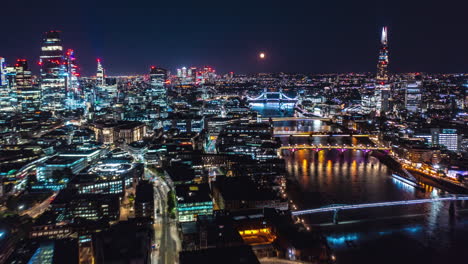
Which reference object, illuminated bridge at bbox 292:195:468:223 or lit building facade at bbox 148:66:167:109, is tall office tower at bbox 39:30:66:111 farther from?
illuminated bridge at bbox 292:195:468:223

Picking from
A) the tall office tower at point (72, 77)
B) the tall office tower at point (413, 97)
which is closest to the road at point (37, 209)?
the tall office tower at point (72, 77)

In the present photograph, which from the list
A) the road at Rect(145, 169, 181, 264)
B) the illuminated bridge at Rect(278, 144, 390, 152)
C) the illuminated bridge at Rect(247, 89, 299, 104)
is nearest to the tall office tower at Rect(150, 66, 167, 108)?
the illuminated bridge at Rect(247, 89, 299, 104)

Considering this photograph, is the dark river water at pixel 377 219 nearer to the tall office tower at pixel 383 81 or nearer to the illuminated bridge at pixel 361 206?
the illuminated bridge at pixel 361 206

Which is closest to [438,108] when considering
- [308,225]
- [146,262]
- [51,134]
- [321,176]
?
[321,176]

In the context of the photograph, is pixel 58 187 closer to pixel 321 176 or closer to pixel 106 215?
pixel 106 215

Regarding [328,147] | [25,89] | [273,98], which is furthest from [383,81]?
[25,89]

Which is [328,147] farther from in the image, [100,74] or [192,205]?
[100,74]

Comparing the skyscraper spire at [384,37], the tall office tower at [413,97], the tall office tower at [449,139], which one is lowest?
the tall office tower at [449,139]
